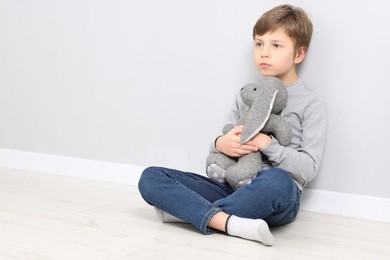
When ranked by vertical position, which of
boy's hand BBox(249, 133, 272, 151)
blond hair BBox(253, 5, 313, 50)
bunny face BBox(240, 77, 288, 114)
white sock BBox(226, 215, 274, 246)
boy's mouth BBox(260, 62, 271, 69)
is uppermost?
blond hair BBox(253, 5, 313, 50)

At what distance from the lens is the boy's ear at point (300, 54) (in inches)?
66.7

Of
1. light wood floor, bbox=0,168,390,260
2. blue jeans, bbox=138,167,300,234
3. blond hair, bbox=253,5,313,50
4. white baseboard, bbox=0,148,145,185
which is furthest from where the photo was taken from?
white baseboard, bbox=0,148,145,185

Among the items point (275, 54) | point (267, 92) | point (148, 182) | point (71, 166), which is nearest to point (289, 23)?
point (275, 54)

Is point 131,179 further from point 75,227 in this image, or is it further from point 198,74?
point 75,227

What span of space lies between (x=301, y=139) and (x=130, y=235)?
0.55m

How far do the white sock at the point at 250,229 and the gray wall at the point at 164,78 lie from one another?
453 mm

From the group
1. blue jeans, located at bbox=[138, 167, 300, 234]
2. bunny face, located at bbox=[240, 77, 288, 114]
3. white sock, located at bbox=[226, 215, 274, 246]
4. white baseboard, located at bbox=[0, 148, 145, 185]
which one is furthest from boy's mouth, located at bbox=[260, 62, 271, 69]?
white baseboard, located at bbox=[0, 148, 145, 185]

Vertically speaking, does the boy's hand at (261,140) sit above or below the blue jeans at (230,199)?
above

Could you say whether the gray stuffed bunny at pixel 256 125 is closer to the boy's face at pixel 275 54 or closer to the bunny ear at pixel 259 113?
the bunny ear at pixel 259 113

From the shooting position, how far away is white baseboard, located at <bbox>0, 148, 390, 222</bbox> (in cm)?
169

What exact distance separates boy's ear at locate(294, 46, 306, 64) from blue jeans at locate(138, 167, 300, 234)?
39cm

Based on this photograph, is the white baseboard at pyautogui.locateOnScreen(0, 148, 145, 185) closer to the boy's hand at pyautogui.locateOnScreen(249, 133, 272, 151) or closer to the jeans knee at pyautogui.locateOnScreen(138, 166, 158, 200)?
the jeans knee at pyautogui.locateOnScreen(138, 166, 158, 200)

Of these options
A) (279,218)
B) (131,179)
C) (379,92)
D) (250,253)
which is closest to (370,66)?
(379,92)

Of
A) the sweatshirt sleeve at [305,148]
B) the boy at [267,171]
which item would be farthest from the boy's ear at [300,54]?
the sweatshirt sleeve at [305,148]
